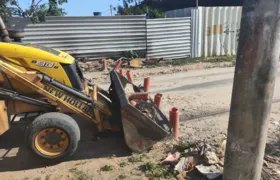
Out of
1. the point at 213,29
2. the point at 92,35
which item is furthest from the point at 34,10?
the point at 213,29

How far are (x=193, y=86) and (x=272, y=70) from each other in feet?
20.9

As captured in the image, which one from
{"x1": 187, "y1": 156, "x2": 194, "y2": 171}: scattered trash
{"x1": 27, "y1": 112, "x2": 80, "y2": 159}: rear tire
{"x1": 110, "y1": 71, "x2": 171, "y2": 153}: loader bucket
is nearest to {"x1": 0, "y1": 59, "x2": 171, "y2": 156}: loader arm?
{"x1": 110, "y1": 71, "x2": 171, "y2": 153}: loader bucket

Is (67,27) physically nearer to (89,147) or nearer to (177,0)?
(89,147)

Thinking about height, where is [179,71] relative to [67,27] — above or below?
below

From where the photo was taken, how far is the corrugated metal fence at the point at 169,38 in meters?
13.8

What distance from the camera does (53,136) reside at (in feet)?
14.2

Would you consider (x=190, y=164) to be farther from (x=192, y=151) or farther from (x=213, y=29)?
(x=213, y=29)

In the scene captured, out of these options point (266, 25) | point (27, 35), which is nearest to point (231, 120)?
point (266, 25)

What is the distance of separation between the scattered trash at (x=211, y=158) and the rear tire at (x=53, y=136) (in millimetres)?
1763

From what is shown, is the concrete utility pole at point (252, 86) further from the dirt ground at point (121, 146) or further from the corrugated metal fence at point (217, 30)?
the corrugated metal fence at point (217, 30)

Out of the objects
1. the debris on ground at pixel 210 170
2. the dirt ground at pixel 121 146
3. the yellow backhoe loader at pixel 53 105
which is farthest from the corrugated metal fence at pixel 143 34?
the debris on ground at pixel 210 170

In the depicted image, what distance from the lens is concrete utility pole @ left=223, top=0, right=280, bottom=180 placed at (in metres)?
2.65

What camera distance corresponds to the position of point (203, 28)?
1471 centimetres

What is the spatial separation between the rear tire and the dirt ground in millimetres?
185
